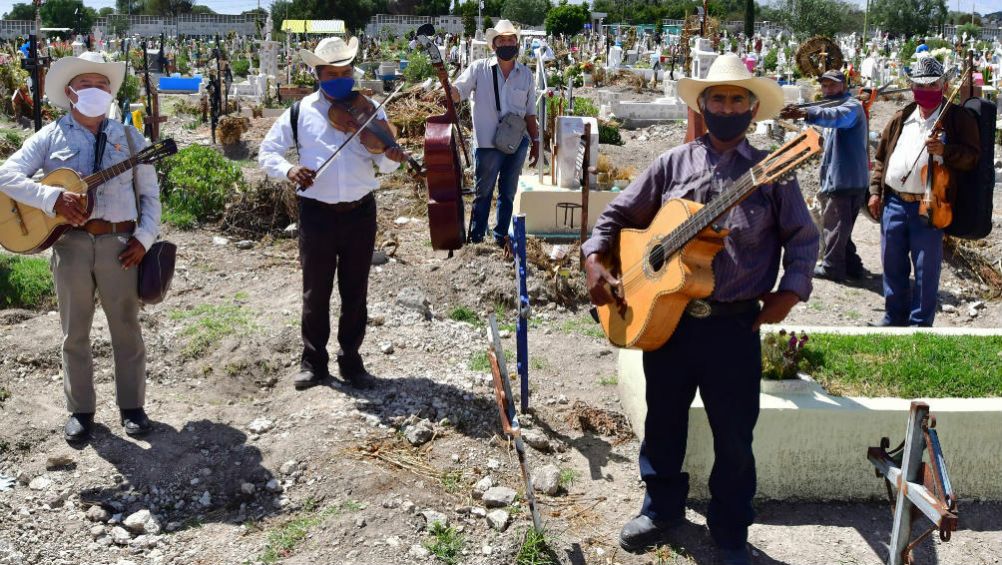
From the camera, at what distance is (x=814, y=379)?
5297 mm

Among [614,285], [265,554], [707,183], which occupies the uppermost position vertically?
[707,183]

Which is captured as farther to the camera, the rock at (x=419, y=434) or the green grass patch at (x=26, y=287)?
the green grass patch at (x=26, y=287)

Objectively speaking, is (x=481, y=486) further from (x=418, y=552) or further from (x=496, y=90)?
(x=496, y=90)

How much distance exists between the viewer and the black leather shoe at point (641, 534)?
177 inches

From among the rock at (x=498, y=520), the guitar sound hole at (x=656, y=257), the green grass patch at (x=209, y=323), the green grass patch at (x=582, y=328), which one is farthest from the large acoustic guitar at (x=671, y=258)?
the green grass patch at (x=209, y=323)

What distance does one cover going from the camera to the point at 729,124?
13.4 feet

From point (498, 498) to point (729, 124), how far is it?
2.03 metres

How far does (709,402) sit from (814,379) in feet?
4.42

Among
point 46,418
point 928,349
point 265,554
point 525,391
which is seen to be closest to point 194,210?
point 46,418

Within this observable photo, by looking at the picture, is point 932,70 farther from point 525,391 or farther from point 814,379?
point 525,391

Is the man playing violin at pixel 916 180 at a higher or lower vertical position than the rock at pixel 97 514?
higher

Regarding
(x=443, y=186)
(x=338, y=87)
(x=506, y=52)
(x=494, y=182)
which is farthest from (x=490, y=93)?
(x=338, y=87)

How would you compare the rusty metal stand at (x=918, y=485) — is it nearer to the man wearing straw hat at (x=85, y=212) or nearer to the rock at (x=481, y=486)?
the rock at (x=481, y=486)

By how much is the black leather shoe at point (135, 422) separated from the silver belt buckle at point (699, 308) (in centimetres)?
305
